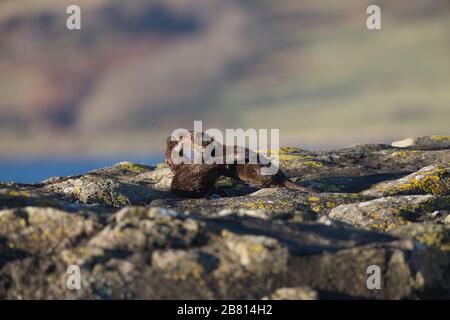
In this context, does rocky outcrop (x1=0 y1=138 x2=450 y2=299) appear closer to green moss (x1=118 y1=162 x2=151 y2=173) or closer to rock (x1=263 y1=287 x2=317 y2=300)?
rock (x1=263 y1=287 x2=317 y2=300)

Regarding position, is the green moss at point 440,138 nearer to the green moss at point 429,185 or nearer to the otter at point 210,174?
the green moss at point 429,185

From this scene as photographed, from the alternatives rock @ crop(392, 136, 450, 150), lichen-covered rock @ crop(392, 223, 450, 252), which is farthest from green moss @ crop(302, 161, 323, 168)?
lichen-covered rock @ crop(392, 223, 450, 252)

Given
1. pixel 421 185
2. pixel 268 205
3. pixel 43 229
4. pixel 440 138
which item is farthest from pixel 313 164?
pixel 43 229

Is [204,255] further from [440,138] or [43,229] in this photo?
[440,138]

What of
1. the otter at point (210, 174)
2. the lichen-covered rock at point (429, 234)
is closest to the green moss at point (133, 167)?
the otter at point (210, 174)

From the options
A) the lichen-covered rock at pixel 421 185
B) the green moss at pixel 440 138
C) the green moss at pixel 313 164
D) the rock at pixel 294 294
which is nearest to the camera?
the rock at pixel 294 294
